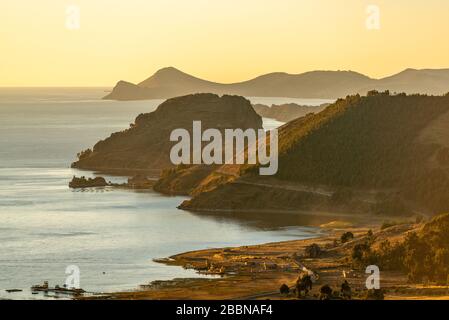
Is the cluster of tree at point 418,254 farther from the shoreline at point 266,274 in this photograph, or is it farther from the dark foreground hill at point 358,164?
the dark foreground hill at point 358,164

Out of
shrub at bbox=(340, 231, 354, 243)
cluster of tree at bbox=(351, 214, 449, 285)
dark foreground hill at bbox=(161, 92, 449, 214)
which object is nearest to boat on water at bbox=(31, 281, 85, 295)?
cluster of tree at bbox=(351, 214, 449, 285)

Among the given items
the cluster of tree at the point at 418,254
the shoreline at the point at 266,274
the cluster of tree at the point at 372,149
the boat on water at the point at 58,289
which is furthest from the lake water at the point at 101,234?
the cluster of tree at the point at 372,149

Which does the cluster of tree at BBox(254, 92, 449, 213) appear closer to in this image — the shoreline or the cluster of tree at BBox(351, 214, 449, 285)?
the shoreline

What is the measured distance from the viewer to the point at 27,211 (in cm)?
13688

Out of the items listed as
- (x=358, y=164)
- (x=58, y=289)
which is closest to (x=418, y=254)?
(x=58, y=289)

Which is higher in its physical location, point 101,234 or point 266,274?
point 101,234

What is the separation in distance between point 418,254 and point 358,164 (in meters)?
59.6

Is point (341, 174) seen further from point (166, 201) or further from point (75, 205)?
point (75, 205)

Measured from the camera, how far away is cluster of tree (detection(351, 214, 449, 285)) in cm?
8838

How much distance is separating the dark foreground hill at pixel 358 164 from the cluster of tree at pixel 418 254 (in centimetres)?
3740

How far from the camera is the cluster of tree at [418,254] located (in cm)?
8838

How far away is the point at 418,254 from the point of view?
92750 millimetres

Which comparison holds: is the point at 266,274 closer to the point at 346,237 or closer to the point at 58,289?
the point at 58,289

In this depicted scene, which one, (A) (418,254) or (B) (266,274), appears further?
(A) (418,254)
